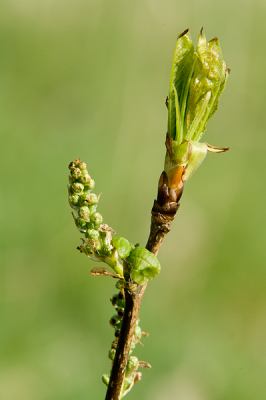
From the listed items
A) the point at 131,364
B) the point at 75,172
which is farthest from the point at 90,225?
the point at 131,364

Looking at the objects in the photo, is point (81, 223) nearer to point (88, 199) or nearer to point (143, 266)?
point (88, 199)

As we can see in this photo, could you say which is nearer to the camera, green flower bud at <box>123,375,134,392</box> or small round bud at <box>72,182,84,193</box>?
small round bud at <box>72,182,84,193</box>

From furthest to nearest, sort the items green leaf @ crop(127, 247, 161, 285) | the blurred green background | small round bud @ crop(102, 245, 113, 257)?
the blurred green background, small round bud @ crop(102, 245, 113, 257), green leaf @ crop(127, 247, 161, 285)

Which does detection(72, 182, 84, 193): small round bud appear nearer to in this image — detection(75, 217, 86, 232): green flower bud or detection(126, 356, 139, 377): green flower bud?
detection(75, 217, 86, 232): green flower bud

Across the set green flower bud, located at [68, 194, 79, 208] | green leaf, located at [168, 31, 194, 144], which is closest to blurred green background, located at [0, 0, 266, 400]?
green flower bud, located at [68, 194, 79, 208]

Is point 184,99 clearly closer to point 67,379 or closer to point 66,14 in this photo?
point 67,379

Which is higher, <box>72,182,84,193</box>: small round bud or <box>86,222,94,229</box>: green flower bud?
<box>72,182,84,193</box>: small round bud

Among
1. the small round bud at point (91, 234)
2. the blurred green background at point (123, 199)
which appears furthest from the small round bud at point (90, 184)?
the blurred green background at point (123, 199)
